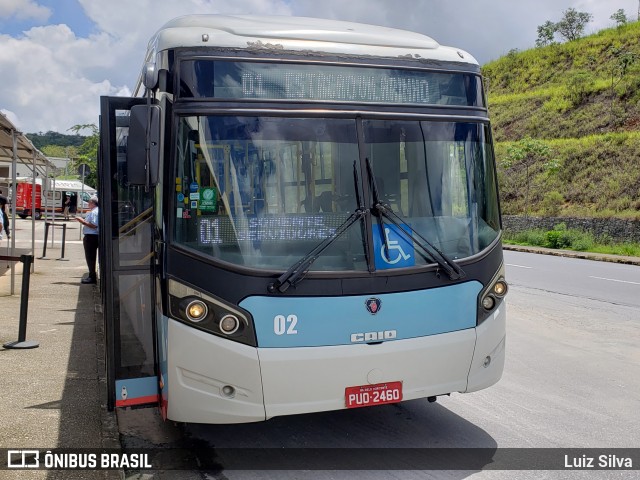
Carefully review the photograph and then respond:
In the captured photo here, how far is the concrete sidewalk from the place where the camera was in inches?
206

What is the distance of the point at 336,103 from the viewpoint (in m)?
4.99

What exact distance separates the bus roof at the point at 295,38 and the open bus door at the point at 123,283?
62 centimetres

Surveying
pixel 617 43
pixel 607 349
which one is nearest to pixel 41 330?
pixel 607 349

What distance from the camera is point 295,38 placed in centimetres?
512

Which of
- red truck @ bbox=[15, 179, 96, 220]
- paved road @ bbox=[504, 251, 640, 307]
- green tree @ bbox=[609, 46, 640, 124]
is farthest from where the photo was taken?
red truck @ bbox=[15, 179, 96, 220]

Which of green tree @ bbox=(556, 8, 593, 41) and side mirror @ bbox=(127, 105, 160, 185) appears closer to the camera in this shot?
side mirror @ bbox=(127, 105, 160, 185)

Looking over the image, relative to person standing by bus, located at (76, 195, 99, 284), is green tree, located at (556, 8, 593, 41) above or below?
above

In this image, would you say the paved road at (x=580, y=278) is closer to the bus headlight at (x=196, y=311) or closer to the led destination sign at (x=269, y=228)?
the led destination sign at (x=269, y=228)

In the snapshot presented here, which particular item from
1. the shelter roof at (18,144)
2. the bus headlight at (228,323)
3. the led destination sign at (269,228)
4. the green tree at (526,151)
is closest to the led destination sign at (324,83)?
the led destination sign at (269,228)

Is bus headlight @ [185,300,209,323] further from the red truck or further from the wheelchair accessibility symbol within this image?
the red truck

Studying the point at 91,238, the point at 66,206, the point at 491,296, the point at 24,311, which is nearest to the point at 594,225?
the point at 91,238

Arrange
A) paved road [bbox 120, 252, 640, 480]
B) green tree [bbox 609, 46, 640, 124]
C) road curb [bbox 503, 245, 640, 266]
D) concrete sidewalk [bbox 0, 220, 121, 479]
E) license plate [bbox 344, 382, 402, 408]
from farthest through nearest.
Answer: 1. green tree [bbox 609, 46, 640, 124]
2. road curb [bbox 503, 245, 640, 266]
3. paved road [bbox 120, 252, 640, 480]
4. concrete sidewalk [bbox 0, 220, 121, 479]
5. license plate [bbox 344, 382, 402, 408]

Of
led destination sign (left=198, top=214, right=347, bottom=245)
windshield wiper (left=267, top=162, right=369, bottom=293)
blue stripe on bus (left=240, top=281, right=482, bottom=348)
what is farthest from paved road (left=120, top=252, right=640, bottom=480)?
led destination sign (left=198, top=214, right=347, bottom=245)

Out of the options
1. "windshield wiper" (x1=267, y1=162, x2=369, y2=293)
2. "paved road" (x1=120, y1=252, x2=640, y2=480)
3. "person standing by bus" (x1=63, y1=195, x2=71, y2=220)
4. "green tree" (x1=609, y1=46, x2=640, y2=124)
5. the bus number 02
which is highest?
Result: "green tree" (x1=609, y1=46, x2=640, y2=124)
